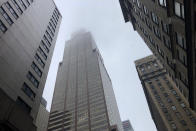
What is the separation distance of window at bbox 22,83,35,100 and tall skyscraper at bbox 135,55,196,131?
55623 mm

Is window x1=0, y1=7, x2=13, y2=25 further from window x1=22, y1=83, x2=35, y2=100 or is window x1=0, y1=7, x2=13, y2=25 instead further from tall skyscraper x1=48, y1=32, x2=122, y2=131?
tall skyscraper x1=48, y1=32, x2=122, y2=131

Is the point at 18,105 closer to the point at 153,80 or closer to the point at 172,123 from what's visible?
the point at 172,123

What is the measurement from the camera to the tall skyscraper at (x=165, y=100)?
69.8m

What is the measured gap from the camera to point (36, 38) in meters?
40.7

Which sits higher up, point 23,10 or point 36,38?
point 23,10

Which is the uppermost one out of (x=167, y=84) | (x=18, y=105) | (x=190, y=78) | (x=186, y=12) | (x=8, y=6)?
(x=8, y=6)

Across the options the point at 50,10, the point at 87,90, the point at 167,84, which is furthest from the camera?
the point at 87,90

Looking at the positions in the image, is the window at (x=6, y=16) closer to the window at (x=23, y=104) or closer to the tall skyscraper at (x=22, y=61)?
the tall skyscraper at (x=22, y=61)

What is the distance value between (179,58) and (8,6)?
1197 inches

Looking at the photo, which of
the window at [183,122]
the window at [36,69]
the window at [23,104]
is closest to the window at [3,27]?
the window at [36,69]

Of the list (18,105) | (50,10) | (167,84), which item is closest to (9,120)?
(18,105)

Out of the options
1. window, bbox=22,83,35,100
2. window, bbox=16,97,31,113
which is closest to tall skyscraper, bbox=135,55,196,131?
window, bbox=22,83,35,100

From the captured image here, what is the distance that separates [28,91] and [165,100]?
65.1 m

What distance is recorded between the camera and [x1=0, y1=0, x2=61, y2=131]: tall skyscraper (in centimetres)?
2573
